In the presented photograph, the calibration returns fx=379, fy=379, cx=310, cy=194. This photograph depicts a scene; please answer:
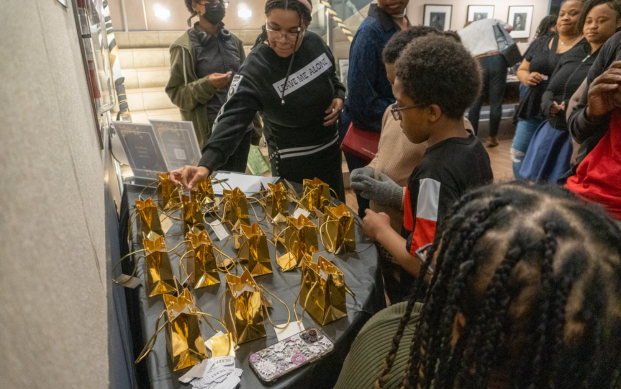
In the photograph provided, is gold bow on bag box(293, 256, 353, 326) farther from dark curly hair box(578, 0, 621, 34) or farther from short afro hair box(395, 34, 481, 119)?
dark curly hair box(578, 0, 621, 34)

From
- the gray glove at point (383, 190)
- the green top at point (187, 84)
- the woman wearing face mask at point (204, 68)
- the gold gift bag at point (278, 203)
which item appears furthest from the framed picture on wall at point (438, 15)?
the gold gift bag at point (278, 203)

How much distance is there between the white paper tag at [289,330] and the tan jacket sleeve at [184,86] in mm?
1854

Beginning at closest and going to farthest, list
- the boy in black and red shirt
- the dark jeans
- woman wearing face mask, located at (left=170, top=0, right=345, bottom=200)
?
1. the boy in black and red shirt
2. woman wearing face mask, located at (left=170, top=0, right=345, bottom=200)
3. the dark jeans

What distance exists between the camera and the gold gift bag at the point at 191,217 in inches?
51.0

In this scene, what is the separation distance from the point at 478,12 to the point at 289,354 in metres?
7.99

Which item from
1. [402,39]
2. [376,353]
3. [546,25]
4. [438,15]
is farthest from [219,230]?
[438,15]

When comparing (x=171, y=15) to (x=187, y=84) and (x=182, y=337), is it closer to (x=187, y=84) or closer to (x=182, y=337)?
(x=187, y=84)

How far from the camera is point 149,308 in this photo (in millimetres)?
928

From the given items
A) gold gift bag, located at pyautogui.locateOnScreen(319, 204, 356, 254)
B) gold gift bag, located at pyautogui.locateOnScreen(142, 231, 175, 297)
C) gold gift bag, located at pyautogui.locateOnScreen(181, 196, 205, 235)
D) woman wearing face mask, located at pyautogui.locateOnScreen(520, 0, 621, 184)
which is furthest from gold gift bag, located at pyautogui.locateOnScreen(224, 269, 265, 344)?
woman wearing face mask, located at pyautogui.locateOnScreen(520, 0, 621, 184)

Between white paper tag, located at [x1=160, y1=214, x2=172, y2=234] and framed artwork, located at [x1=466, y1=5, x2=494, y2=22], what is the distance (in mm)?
7386

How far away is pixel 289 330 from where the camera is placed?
843mm

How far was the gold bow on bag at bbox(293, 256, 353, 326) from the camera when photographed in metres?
0.86

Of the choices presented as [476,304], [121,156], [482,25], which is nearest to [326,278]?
[476,304]

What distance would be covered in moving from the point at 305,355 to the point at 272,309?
175 millimetres
